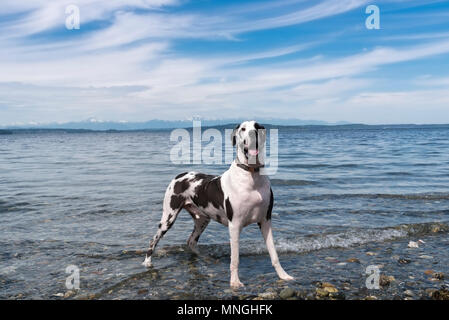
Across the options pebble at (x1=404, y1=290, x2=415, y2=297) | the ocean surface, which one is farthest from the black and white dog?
pebble at (x1=404, y1=290, x2=415, y2=297)

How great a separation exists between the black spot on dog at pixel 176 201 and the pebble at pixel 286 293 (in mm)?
2767

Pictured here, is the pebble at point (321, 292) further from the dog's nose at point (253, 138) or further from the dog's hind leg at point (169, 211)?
the dog's hind leg at point (169, 211)

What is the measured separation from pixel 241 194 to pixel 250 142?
0.93m

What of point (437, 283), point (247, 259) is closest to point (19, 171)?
point (247, 259)

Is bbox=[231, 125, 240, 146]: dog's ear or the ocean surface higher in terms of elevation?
bbox=[231, 125, 240, 146]: dog's ear

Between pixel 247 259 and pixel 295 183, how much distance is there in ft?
33.2

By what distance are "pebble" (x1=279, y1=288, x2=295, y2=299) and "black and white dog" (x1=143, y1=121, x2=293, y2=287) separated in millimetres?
571

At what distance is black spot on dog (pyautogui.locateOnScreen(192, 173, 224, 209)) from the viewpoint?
265 inches

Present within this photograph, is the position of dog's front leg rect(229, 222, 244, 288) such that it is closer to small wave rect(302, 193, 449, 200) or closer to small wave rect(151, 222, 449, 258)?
small wave rect(151, 222, 449, 258)

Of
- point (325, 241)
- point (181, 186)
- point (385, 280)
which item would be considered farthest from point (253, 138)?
point (325, 241)

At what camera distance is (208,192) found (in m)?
7.03

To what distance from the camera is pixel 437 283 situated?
633 cm

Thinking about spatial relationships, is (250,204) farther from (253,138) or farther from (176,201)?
(176,201)

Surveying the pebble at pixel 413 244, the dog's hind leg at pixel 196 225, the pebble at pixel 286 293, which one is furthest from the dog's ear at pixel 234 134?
the pebble at pixel 413 244
